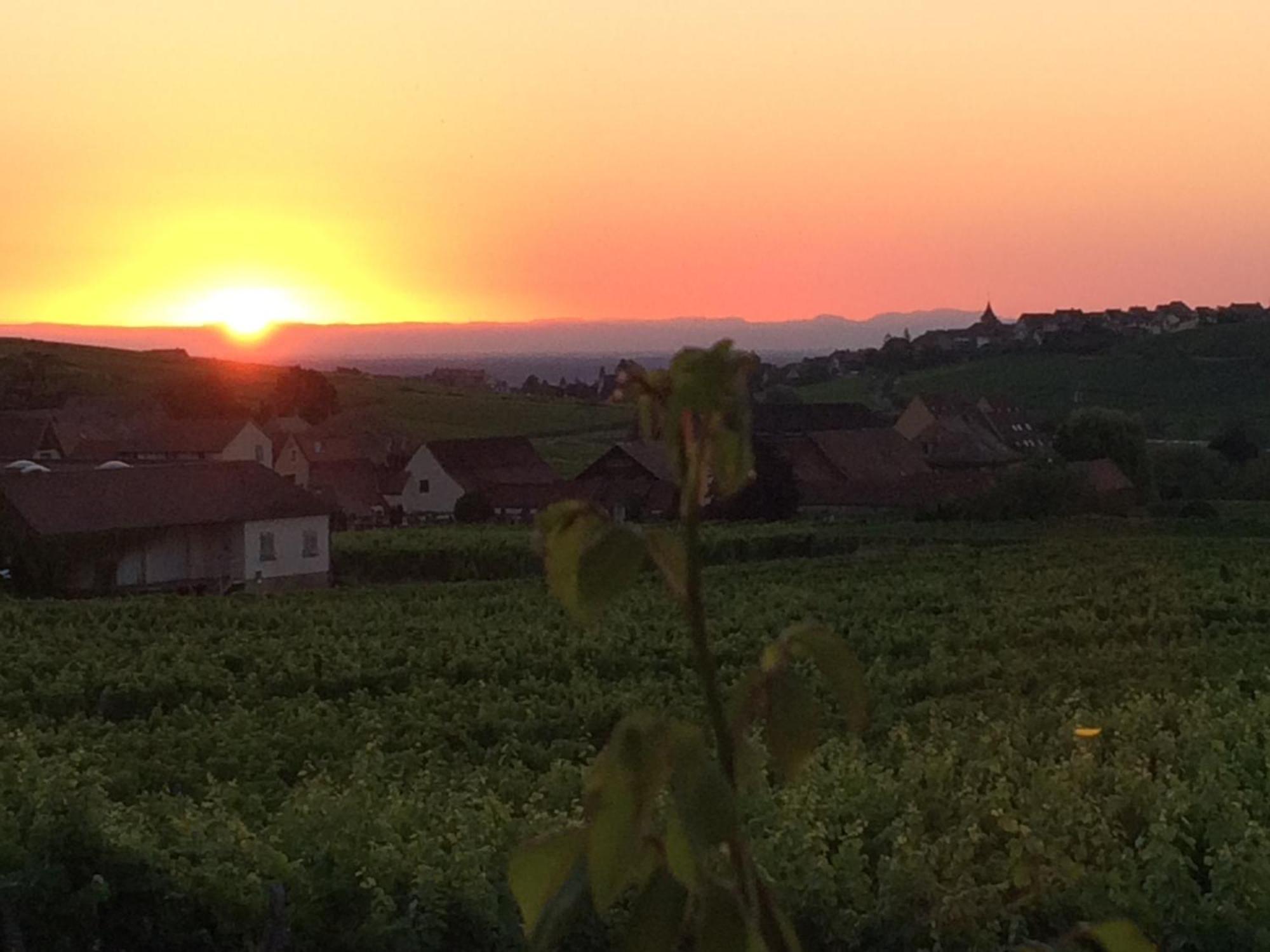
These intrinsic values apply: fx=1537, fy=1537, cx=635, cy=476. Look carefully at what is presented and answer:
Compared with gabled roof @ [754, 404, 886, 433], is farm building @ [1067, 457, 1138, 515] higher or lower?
lower

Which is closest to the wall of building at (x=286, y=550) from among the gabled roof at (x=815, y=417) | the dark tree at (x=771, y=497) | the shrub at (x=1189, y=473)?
the dark tree at (x=771, y=497)

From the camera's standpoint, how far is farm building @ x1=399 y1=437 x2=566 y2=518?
2630 inches

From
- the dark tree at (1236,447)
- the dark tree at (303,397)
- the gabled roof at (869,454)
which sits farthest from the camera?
the dark tree at (303,397)

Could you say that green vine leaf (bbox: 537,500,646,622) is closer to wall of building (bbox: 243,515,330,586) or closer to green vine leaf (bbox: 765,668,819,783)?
green vine leaf (bbox: 765,668,819,783)

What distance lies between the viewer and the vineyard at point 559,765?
20.1 ft

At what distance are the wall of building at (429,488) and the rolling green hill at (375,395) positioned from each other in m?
19.4

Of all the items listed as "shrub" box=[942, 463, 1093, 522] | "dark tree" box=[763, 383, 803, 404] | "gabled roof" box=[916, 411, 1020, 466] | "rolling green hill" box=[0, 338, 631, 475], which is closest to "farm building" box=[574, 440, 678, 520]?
"shrub" box=[942, 463, 1093, 522]

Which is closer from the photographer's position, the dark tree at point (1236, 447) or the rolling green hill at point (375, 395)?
the dark tree at point (1236, 447)

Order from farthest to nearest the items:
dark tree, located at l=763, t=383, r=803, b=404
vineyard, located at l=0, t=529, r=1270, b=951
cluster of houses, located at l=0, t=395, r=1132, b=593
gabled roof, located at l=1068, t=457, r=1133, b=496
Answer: dark tree, located at l=763, t=383, r=803, b=404
gabled roof, located at l=1068, t=457, r=1133, b=496
cluster of houses, located at l=0, t=395, r=1132, b=593
vineyard, located at l=0, t=529, r=1270, b=951

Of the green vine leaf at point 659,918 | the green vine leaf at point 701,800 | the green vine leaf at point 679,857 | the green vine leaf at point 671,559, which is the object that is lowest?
the green vine leaf at point 659,918

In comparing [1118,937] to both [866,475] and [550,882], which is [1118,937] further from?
[866,475]

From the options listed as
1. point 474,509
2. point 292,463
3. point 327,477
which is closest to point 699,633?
point 474,509

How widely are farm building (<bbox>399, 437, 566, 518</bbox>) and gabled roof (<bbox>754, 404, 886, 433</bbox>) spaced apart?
18.7 metres

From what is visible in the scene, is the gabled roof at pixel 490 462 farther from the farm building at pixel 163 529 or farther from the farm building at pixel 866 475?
the farm building at pixel 163 529
